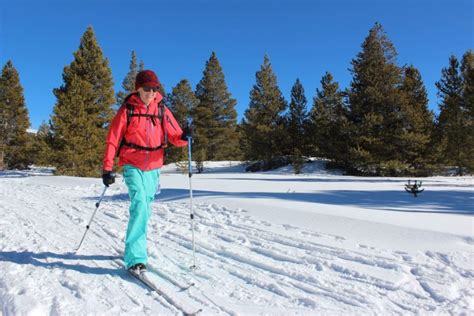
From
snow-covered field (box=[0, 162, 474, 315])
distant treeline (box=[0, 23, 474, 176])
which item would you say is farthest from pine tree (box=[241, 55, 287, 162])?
snow-covered field (box=[0, 162, 474, 315])

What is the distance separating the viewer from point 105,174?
377 centimetres

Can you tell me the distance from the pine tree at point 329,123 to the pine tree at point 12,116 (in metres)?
24.9

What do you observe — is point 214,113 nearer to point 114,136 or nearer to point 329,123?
point 329,123

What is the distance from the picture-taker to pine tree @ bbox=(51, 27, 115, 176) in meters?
20.7

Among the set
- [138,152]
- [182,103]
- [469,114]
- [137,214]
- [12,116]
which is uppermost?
[182,103]

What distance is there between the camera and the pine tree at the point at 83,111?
67.9 feet

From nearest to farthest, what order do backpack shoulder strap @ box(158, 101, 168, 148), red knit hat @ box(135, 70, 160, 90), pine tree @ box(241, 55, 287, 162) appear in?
red knit hat @ box(135, 70, 160, 90), backpack shoulder strap @ box(158, 101, 168, 148), pine tree @ box(241, 55, 287, 162)

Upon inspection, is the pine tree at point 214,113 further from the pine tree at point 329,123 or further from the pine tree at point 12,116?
the pine tree at point 12,116

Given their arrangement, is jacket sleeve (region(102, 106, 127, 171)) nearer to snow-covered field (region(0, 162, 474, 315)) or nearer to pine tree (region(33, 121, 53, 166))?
snow-covered field (region(0, 162, 474, 315))

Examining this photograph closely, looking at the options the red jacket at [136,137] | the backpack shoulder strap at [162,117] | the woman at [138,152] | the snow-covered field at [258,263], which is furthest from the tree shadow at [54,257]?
the backpack shoulder strap at [162,117]

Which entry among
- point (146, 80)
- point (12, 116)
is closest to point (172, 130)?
point (146, 80)

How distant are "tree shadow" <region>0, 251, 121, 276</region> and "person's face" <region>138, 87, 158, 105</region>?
1.93 meters

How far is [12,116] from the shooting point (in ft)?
97.5

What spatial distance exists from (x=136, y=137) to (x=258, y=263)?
6.56 ft
